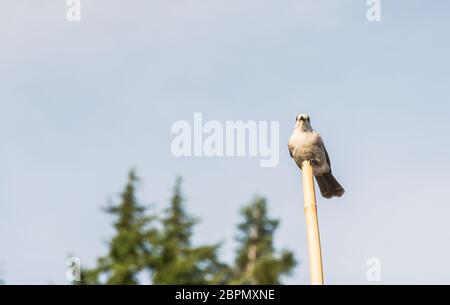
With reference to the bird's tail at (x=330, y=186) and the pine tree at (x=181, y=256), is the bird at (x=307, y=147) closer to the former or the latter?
the bird's tail at (x=330, y=186)

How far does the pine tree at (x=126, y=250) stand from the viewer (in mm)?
32469

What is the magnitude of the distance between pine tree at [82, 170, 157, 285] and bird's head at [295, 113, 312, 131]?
80.7 feet

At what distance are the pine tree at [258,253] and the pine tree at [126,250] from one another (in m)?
4.81

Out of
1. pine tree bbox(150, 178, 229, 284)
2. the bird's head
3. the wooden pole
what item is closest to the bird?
the bird's head

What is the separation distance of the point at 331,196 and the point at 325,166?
1224 millimetres

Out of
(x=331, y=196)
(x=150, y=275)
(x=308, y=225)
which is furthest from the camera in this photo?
(x=150, y=275)

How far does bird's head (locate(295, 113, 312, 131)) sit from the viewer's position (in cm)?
820

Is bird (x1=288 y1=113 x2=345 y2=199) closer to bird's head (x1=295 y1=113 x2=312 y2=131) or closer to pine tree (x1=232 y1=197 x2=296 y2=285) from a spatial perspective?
bird's head (x1=295 y1=113 x2=312 y2=131)

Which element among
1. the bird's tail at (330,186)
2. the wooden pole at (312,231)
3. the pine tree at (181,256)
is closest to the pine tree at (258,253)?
the pine tree at (181,256)
